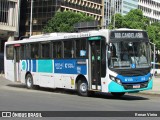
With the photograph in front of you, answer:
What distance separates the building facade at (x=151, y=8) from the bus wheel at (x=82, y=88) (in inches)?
5039

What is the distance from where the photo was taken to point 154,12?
526ft

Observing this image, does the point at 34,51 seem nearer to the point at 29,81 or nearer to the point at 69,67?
the point at 29,81

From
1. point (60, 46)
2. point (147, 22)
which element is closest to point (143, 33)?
point (60, 46)

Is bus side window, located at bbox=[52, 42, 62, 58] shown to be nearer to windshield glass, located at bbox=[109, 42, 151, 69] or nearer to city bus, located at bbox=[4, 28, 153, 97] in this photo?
city bus, located at bbox=[4, 28, 153, 97]

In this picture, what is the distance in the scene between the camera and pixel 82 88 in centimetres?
2148


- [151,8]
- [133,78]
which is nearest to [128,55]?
[133,78]

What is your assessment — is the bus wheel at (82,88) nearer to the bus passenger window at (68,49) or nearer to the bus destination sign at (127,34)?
the bus passenger window at (68,49)

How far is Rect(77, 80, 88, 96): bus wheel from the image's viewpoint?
69.7ft

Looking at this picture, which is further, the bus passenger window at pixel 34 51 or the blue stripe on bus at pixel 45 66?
the bus passenger window at pixel 34 51

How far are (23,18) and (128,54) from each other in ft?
285

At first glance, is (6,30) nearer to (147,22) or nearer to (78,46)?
(147,22)

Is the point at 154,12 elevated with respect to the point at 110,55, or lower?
elevated

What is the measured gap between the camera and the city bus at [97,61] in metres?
19.6

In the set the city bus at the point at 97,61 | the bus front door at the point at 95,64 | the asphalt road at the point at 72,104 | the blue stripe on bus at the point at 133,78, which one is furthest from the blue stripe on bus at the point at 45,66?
Result: the blue stripe on bus at the point at 133,78
